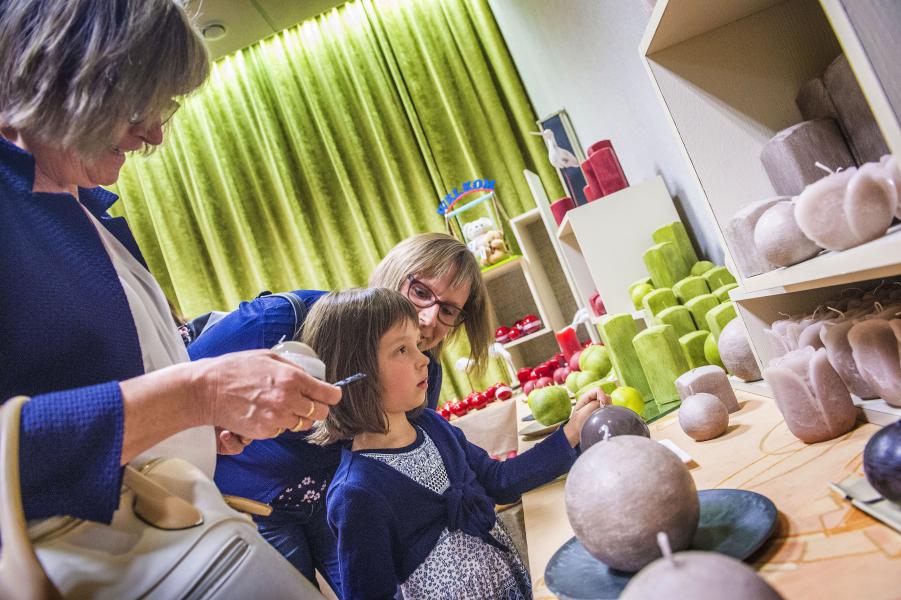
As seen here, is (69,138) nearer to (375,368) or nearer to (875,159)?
(375,368)

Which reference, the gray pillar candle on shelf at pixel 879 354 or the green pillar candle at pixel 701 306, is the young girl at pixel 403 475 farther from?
the gray pillar candle on shelf at pixel 879 354

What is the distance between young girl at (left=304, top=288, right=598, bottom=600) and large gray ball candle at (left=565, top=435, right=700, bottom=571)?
0.57m

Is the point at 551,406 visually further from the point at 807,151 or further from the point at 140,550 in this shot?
the point at 140,550

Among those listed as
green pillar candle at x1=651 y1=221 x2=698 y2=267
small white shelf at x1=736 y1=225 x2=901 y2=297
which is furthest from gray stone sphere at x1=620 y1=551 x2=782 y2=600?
green pillar candle at x1=651 y1=221 x2=698 y2=267

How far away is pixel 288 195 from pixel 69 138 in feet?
10.2

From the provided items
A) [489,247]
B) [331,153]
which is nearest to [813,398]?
[489,247]

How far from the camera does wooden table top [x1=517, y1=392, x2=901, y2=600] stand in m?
0.46

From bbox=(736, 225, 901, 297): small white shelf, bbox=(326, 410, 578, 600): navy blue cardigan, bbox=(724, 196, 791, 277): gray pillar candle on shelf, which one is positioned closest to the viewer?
bbox=(736, 225, 901, 297): small white shelf

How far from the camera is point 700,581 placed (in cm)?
36

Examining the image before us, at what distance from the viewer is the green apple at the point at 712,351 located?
1307mm

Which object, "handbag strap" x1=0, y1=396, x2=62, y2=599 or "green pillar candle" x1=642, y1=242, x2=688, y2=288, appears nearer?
A: "handbag strap" x1=0, y1=396, x2=62, y2=599

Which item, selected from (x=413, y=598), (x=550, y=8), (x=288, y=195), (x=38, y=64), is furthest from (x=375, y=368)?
(x=288, y=195)

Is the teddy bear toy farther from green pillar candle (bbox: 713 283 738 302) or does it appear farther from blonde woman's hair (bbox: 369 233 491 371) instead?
green pillar candle (bbox: 713 283 738 302)

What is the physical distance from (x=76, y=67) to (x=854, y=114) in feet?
3.32
